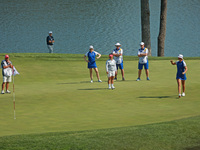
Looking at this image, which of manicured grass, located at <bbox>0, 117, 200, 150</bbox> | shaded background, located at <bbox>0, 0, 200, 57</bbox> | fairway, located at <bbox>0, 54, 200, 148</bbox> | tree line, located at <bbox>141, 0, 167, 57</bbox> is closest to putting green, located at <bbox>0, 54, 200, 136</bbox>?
fairway, located at <bbox>0, 54, 200, 148</bbox>

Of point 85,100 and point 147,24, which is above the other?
point 147,24

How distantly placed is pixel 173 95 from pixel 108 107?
4.10 meters

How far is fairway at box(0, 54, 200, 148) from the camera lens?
47.5 ft

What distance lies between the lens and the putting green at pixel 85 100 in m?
14.5

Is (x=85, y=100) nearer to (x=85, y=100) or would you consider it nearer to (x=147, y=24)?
(x=85, y=100)

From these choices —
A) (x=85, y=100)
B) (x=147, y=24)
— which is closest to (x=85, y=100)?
(x=85, y=100)

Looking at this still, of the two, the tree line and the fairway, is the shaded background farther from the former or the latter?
the fairway

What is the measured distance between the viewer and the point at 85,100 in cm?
1873

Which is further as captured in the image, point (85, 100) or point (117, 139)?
point (85, 100)

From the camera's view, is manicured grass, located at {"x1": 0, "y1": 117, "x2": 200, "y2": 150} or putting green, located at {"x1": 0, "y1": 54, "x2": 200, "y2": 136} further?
putting green, located at {"x1": 0, "y1": 54, "x2": 200, "y2": 136}

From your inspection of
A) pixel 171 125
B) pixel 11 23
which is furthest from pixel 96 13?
pixel 171 125

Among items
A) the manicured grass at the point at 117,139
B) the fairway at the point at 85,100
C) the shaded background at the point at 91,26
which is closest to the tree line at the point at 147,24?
the fairway at the point at 85,100

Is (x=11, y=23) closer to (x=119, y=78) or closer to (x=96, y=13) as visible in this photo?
(x=96, y=13)

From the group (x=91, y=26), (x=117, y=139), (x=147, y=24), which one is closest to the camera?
(x=117, y=139)
